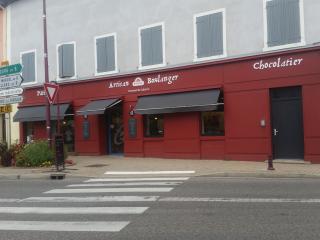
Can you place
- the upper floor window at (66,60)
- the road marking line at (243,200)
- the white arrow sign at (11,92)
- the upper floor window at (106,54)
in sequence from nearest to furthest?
1. the road marking line at (243,200)
2. the white arrow sign at (11,92)
3. the upper floor window at (106,54)
4. the upper floor window at (66,60)

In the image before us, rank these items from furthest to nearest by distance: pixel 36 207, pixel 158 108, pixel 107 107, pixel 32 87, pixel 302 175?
pixel 32 87 → pixel 107 107 → pixel 158 108 → pixel 302 175 → pixel 36 207

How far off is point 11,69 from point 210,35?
299 inches

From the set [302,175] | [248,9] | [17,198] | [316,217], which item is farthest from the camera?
[248,9]

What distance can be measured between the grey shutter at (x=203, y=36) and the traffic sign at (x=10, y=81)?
6864mm

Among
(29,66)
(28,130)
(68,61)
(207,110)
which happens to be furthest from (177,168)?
(29,66)

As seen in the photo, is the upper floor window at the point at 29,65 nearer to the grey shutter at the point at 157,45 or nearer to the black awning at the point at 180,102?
the black awning at the point at 180,102

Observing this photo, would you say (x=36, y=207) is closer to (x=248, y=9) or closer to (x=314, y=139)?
(x=314, y=139)

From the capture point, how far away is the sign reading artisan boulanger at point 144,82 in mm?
19609

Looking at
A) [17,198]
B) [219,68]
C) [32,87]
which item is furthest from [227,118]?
[32,87]

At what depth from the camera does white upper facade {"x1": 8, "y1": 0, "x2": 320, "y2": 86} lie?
1700 centimetres

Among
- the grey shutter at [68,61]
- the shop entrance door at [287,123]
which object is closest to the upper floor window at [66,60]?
the grey shutter at [68,61]

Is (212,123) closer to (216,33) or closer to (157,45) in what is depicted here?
(216,33)

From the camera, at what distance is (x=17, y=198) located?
11.3 meters

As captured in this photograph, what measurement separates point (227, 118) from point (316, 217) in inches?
406
